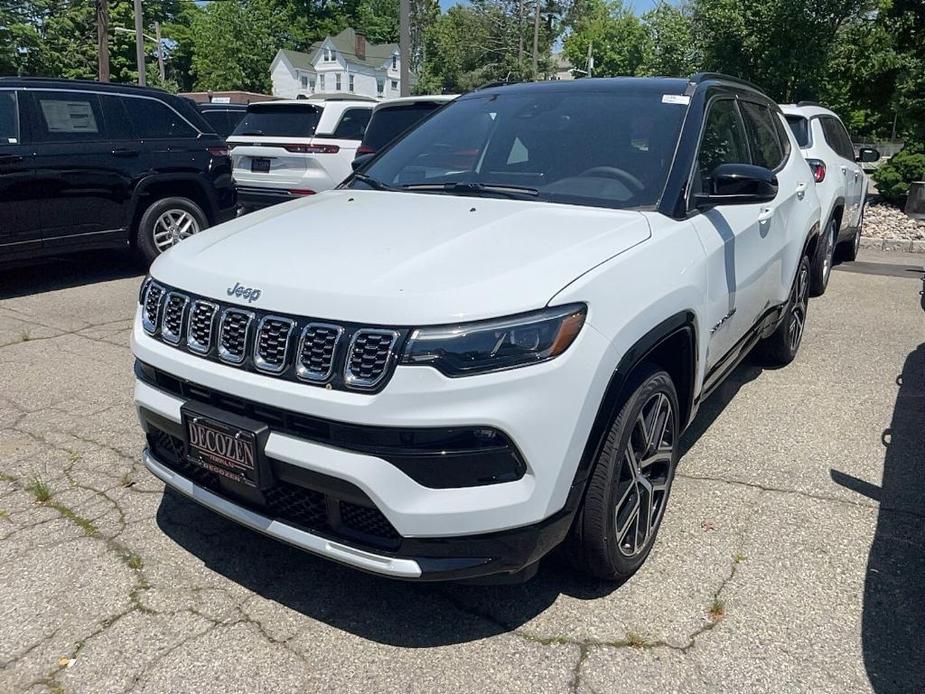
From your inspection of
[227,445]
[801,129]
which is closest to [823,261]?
[801,129]

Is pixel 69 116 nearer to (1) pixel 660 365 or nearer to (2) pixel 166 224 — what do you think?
(2) pixel 166 224

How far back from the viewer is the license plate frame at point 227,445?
2.44 m

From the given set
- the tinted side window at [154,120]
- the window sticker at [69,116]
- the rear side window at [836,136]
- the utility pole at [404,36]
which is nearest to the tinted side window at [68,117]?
the window sticker at [69,116]

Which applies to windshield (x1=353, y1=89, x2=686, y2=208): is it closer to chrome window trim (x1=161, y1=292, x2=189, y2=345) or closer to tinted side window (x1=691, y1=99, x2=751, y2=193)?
tinted side window (x1=691, y1=99, x2=751, y2=193)

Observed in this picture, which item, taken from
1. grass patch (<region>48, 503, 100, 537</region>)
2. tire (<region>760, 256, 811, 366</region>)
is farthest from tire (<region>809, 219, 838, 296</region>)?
grass patch (<region>48, 503, 100, 537</region>)

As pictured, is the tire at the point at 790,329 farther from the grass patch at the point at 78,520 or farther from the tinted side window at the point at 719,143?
the grass patch at the point at 78,520

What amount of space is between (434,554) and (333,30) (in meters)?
85.4

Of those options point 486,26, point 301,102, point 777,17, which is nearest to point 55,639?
point 301,102

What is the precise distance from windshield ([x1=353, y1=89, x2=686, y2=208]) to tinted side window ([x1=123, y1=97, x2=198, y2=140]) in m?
4.89

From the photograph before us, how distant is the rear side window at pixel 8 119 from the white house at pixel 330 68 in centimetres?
6620

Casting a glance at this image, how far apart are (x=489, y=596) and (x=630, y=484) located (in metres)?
0.66

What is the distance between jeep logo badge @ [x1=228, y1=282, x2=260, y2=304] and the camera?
8.17 ft

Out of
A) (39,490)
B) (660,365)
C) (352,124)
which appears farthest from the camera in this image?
(352,124)

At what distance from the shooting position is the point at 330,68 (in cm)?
7312
